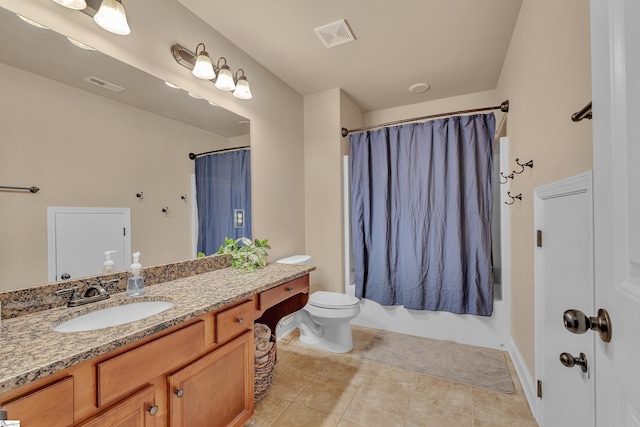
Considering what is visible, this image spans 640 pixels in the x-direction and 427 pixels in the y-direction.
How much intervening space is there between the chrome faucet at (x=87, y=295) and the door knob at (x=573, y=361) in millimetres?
1772

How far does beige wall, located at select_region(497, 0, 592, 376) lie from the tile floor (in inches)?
14.1

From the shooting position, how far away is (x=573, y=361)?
0.84 metres

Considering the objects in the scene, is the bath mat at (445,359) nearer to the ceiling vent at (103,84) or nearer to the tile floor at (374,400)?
the tile floor at (374,400)

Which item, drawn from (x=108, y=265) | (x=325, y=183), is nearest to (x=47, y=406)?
(x=108, y=265)

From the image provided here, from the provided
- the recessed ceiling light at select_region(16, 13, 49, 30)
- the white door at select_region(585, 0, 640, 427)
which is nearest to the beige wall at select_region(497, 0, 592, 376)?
the white door at select_region(585, 0, 640, 427)

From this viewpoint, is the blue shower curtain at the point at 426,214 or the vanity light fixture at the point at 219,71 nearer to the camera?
the vanity light fixture at the point at 219,71

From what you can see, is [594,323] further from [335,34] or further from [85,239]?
[335,34]

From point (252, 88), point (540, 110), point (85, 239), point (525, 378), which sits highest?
point (252, 88)

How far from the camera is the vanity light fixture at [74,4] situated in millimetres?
1188

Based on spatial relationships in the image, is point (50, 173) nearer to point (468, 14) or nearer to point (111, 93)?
point (111, 93)

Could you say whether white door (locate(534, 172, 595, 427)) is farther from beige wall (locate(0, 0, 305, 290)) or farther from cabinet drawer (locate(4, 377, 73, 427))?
beige wall (locate(0, 0, 305, 290))

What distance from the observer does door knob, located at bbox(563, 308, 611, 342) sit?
0.54m

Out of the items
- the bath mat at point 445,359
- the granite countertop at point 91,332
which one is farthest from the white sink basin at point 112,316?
the bath mat at point 445,359

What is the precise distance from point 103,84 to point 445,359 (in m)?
2.91
